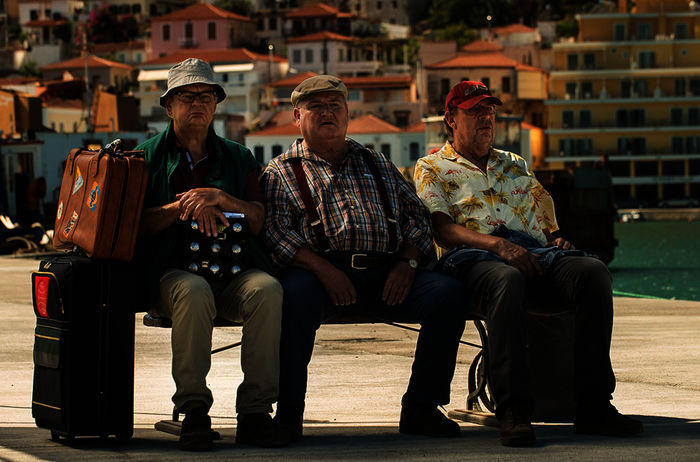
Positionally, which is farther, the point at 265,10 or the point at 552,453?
the point at 265,10

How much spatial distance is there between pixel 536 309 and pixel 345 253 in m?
0.79

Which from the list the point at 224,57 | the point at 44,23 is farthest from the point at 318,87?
the point at 44,23

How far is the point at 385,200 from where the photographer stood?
222 inches

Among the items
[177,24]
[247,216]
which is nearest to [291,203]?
[247,216]

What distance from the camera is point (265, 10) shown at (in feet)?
440

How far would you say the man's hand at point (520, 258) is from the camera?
18.3ft

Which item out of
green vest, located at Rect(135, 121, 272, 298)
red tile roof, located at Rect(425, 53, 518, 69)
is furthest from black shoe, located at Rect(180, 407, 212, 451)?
red tile roof, located at Rect(425, 53, 518, 69)

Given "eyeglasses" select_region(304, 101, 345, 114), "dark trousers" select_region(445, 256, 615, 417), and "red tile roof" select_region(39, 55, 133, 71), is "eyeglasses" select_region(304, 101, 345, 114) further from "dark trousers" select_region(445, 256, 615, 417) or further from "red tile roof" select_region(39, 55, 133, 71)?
"red tile roof" select_region(39, 55, 133, 71)

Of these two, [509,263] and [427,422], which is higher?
[509,263]

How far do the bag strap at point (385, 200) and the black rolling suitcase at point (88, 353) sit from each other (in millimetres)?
1122

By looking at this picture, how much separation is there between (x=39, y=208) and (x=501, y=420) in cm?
2838

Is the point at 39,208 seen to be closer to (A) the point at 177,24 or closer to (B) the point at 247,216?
(B) the point at 247,216

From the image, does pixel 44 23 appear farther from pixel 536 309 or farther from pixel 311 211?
pixel 536 309

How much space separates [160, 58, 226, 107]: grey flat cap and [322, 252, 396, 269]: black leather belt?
30.8 inches
